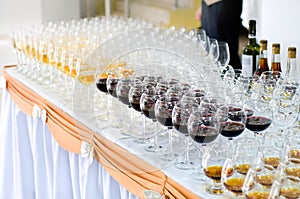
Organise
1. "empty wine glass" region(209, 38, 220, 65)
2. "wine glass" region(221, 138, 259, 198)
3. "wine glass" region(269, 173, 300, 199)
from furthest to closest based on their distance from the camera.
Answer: "empty wine glass" region(209, 38, 220, 65) < "wine glass" region(221, 138, 259, 198) < "wine glass" region(269, 173, 300, 199)

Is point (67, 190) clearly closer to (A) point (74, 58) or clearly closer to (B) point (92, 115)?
(B) point (92, 115)

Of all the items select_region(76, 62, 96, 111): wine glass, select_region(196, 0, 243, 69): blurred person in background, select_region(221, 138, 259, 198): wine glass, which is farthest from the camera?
select_region(196, 0, 243, 69): blurred person in background

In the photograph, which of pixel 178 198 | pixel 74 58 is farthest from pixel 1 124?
pixel 178 198

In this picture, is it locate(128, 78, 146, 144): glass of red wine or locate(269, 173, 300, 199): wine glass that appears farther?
locate(128, 78, 146, 144): glass of red wine

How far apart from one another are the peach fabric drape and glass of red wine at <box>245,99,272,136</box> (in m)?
0.31

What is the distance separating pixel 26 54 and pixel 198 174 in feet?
5.47

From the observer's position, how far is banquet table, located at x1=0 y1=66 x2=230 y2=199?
5.14ft

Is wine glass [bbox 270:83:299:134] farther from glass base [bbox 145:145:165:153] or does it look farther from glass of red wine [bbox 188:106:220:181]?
glass base [bbox 145:145:165:153]

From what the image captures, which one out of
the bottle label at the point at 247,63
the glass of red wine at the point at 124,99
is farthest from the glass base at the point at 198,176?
the bottle label at the point at 247,63

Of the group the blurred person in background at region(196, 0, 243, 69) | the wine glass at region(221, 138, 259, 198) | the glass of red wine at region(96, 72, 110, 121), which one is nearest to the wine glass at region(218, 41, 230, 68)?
the glass of red wine at region(96, 72, 110, 121)

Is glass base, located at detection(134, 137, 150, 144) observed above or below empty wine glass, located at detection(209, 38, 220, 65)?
below

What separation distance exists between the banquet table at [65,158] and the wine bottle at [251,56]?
0.68 m

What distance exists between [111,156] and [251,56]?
→ 2.74 feet

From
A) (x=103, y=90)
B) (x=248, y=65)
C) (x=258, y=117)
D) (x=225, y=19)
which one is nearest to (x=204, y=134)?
(x=258, y=117)
